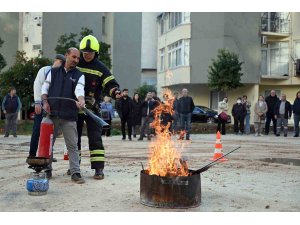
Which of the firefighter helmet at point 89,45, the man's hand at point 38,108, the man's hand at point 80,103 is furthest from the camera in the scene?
the man's hand at point 38,108

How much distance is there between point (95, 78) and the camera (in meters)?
7.38

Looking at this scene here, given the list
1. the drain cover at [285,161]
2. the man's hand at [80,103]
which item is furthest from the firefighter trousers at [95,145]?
the drain cover at [285,161]

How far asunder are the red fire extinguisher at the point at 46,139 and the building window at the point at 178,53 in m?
29.2

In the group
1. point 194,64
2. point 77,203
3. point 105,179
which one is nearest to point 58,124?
point 105,179

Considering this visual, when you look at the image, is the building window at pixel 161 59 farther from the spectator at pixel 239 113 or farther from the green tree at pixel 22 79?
the spectator at pixel 239 113

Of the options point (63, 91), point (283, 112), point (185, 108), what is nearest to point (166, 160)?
point (63, 91)

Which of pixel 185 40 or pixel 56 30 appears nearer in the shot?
pixel 185 40

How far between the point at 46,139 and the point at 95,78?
50.4 inches

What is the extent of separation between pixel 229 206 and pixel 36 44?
4046 centimetres

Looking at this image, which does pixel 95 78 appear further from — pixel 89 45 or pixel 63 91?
pixel 63 91

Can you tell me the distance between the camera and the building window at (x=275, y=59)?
116ft

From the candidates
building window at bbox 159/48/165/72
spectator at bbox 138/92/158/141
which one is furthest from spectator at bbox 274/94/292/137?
building window at bbox 159/48/165/72
